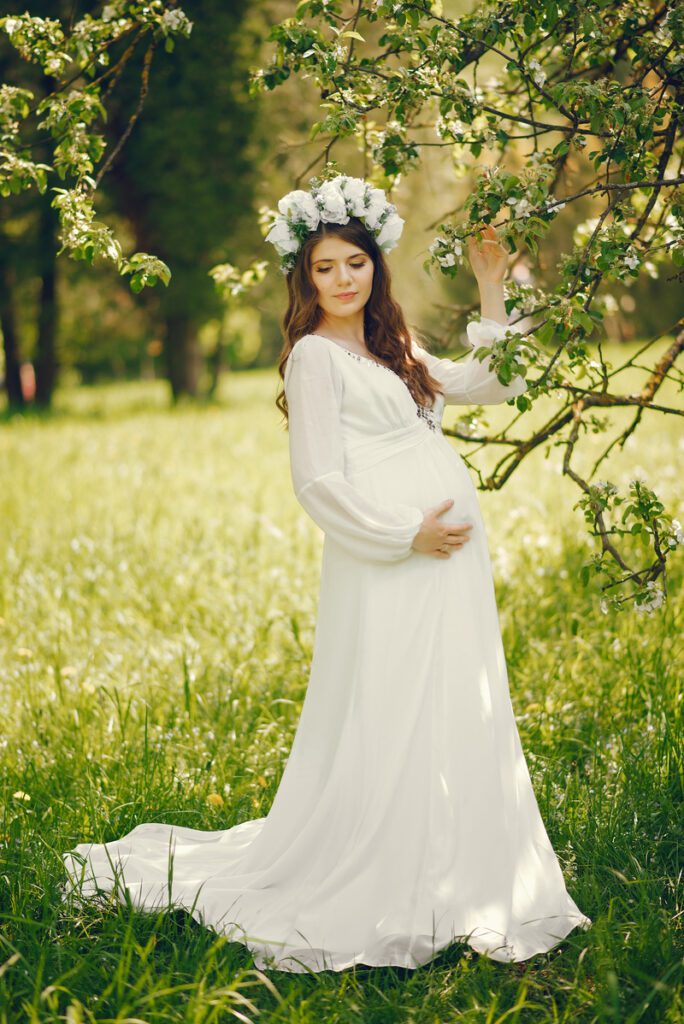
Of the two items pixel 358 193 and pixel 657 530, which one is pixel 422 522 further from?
pixel 358 193

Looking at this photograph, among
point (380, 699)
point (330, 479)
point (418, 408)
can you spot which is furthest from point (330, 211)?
point (380, 699)

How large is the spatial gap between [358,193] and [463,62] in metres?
0.53

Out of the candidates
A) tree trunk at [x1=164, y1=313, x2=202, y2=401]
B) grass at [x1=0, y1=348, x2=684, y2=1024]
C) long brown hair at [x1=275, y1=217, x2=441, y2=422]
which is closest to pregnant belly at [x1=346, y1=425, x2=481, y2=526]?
long brown hair at [x1=275, y1=217, x2=441, y2=422]

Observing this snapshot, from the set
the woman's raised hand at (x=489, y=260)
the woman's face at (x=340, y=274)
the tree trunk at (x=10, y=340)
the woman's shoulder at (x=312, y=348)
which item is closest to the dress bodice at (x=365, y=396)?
the woman's shoulder at (x=312, y=348)

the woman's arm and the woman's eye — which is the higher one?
the woman's eye

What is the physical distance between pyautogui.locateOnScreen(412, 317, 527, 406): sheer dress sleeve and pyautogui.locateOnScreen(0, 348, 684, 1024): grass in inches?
53.6

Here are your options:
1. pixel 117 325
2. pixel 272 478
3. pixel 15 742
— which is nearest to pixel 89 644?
pixel 15 742

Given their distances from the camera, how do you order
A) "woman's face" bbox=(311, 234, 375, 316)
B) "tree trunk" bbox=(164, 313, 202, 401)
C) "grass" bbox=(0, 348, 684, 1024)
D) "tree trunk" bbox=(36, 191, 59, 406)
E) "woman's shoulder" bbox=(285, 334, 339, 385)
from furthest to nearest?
"tree trunk" bbox=(164, 313, 202, 401), "tree trunk" bbox=(36, 191, 59, 406), "woman's face" bbox=(311, 234, 375, 316), "woman's shoulder" bbox=(285, 334, 339, 385), "grass" bbox=(0, 348, 684, 1024)

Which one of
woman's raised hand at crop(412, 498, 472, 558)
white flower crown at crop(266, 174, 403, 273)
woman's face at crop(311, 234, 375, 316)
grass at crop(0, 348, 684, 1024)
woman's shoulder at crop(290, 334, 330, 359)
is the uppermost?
white flower crown at crop(266, 174, 403, 273)

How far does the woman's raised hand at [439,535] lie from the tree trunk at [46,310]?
13.5 m

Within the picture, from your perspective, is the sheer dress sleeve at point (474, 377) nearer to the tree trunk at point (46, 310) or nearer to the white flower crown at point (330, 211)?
the white flower crown at point (330, 211)

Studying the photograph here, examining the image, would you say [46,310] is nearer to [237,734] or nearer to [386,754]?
[237,734]

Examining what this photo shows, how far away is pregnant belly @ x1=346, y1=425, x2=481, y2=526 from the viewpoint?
114 inches

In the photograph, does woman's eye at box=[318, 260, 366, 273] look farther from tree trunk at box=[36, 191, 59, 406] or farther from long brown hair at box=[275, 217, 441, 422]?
tree trunk at box=[36, 191, 59, 406]
